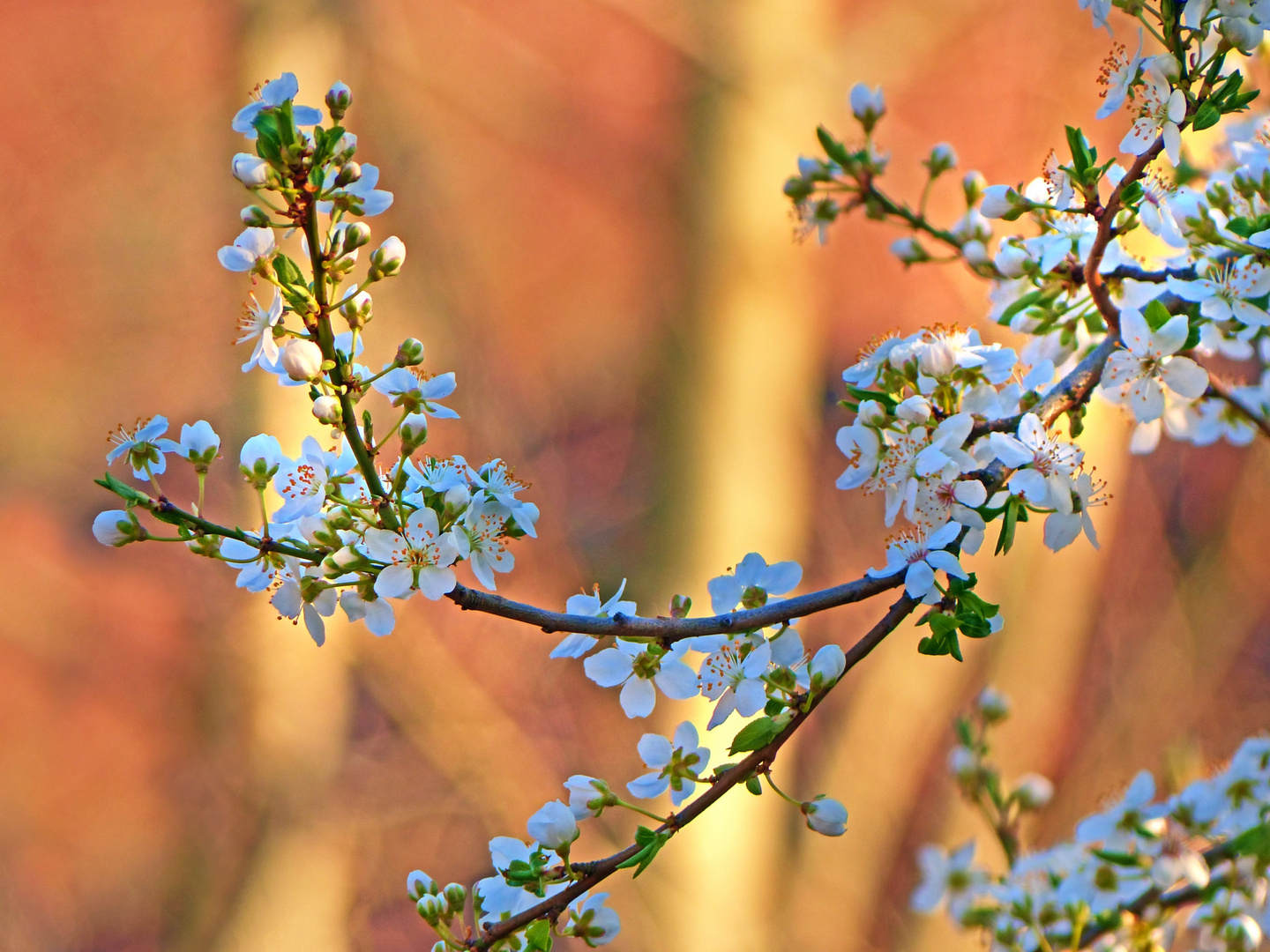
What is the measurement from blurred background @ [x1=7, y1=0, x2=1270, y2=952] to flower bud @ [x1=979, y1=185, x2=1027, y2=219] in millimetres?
899

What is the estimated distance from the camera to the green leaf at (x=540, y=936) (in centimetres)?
33

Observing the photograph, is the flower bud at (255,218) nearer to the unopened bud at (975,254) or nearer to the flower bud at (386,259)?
the flower bud at (386,259)

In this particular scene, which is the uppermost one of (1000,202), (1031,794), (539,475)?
(539,475)

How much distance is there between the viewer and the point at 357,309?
0.34m

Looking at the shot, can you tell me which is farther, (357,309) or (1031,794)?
(1031,794)

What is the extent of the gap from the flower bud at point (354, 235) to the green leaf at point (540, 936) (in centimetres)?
26

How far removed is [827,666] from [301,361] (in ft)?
0.73

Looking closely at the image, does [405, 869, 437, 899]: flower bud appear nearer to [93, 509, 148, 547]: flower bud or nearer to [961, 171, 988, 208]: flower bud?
[93, 509, 148, 547]: flower bud

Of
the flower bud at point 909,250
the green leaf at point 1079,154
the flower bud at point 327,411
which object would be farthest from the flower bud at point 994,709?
the flower bud at point 327,411

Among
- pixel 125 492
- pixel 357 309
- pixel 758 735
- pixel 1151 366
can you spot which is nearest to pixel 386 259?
pixel 357 309

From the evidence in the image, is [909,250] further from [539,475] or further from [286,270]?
[539,475]

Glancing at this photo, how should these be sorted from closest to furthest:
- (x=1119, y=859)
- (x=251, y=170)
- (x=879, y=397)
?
(x=251, y=170) < (x=879, y=397) < (x=1119, y=859)

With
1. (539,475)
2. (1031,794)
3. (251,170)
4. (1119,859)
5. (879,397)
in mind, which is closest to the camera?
(251,170)

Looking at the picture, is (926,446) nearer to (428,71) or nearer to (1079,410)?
(1079,410)
